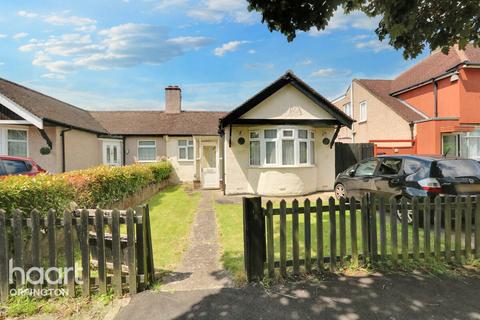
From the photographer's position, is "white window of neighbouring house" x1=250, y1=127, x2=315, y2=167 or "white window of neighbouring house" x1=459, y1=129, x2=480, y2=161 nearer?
"white window of neighbouring house" x1=250, y1=127, x2=315, y2=167

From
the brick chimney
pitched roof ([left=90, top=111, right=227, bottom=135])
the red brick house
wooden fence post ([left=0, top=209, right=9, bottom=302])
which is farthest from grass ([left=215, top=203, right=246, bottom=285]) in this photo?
the brick chimney

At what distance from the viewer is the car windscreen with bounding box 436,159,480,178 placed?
649 centimetres

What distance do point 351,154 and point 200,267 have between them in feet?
41.9

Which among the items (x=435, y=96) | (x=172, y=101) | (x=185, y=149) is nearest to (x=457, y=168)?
(x=435, y=96)

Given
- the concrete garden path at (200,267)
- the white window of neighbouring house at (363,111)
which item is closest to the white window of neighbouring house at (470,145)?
the white window of neighbouring house at (363,111)

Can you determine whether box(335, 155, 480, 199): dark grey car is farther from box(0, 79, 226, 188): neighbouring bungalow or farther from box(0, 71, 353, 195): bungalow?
box(0, 79, 226, 188): neighbouring bungalow

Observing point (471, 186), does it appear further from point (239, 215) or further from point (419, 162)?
point (239, 215)

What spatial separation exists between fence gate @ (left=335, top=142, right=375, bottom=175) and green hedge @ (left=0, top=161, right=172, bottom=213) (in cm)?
1013

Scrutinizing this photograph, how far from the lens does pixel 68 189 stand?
19.9 ft

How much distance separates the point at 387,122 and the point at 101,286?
19.4 metres

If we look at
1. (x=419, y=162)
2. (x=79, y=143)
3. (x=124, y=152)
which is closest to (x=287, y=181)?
(x=419, y=162)

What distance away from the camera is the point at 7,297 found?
12.1 ft

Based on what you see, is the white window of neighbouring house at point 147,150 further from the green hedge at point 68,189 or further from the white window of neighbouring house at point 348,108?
the white window of neighbouring house at point 348,108

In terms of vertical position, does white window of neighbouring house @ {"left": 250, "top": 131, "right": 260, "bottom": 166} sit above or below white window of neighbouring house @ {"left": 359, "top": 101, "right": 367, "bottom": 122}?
below
